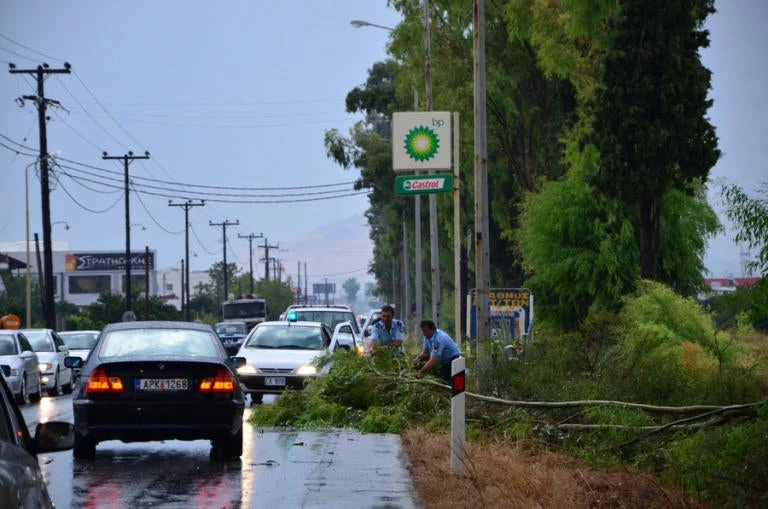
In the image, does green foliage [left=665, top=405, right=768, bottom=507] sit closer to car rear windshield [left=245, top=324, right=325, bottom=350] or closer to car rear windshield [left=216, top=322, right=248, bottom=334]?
car rear windshield [left=245, top=324, right=325, bottom=350]

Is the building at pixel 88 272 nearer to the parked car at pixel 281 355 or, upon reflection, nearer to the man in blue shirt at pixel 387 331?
the parked car at pixel 281 355

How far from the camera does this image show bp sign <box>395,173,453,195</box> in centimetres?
2603

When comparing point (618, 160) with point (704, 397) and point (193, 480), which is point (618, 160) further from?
point (193, 480)

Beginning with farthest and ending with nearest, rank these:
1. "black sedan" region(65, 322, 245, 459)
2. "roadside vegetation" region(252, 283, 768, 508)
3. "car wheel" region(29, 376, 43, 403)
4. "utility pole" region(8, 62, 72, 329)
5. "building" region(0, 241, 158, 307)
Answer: "building" region(0, 241, 158, 307), "utility pole" region(8, 62, 72, 329), "car wheel" region(29, 376, 43, 403), "black sedan" region(65, 322, 245, 459), "roadside vegetation" region(252, 283, 768, 508)

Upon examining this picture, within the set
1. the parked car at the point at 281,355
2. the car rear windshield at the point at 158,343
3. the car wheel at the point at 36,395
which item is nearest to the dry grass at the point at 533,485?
the car rear windshield at the point at 158,343

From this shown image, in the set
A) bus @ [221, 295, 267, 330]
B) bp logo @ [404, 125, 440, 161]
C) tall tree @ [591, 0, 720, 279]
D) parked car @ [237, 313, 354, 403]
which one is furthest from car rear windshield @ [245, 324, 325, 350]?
bus @ [221, 295, 267, 330]

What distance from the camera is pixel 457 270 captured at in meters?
30.7

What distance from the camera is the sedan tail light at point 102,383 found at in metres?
14.2

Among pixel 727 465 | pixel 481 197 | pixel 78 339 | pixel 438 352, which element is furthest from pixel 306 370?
pixel 78 339

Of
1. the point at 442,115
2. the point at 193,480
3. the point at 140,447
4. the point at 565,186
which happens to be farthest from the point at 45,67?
the point at 193,480

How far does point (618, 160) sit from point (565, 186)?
4532mm

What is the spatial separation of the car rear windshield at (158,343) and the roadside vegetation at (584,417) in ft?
8.54

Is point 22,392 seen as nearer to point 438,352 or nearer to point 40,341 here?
point 40,341

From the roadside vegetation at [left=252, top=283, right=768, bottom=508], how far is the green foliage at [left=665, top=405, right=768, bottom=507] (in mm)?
14
